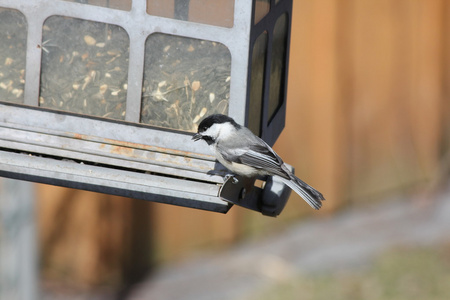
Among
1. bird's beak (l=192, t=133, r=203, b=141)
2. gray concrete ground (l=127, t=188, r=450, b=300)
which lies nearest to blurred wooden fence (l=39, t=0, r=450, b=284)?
gray concrete ground (l=127, t=188, r=450, b=300)

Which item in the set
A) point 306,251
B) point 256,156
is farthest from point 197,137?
point 306,251

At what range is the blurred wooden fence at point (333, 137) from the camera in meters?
5.46

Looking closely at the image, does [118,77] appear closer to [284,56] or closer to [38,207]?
[284,56]

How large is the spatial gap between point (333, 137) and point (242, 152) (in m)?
3.42

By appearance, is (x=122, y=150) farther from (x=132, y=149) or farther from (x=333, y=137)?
(x=333, y=137)

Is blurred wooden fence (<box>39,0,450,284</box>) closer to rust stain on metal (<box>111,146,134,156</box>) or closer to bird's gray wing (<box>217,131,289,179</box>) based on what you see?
bird's gray wing (<box>217,131,289,179</box>)

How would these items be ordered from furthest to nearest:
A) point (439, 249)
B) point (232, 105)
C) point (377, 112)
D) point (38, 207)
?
point (377, 112) → point (439, 249) → point (38, 207) → point (232, 105)

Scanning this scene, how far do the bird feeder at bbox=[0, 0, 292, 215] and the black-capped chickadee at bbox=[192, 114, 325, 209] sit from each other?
0.06 meters

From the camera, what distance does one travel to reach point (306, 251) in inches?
238

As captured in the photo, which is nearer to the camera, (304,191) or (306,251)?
(304,191)

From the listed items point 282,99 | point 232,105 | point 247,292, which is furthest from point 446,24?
point 232,105

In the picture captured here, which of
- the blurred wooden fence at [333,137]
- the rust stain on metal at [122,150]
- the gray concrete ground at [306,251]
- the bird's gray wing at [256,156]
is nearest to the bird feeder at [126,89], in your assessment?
the rust stain on metal at [122,150]

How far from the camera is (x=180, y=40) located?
2.60 m

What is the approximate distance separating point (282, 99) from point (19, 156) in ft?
4.67
